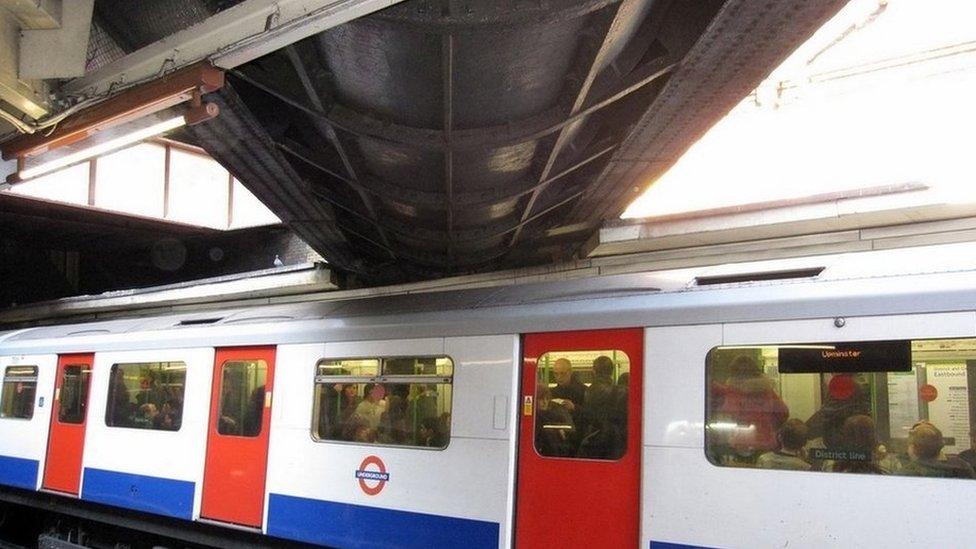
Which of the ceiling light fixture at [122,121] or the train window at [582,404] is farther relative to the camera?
the train window at [582,404]

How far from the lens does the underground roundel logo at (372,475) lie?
543cm

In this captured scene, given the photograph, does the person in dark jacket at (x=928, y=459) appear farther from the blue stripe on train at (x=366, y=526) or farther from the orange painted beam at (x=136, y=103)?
the orange painted beam at (x=136, y=103)

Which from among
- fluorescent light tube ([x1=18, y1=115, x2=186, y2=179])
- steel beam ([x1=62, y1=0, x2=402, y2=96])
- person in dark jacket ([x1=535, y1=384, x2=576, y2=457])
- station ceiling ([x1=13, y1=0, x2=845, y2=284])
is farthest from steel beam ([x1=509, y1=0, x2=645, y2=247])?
fluorescent light tube ([x1=18, y1=115, x2=186, y2=179])

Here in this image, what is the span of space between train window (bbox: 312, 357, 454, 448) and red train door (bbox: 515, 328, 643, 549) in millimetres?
716

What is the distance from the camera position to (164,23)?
4.27 m

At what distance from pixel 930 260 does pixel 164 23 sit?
448 centimetres

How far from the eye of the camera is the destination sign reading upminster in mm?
3680

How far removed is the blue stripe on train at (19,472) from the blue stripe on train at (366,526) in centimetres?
423

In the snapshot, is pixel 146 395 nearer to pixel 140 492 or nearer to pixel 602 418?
pixel 140 492

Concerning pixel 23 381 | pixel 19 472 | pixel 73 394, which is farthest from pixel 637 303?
pixel 23 381

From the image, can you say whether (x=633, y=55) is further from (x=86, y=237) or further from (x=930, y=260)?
(x=86, y=237)

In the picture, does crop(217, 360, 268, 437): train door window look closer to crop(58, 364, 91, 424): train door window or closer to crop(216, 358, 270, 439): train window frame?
crop(216, 358, 270, 439): train window frame

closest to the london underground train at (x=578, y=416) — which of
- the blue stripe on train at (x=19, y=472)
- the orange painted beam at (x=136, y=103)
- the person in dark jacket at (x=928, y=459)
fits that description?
the person in dark jacket at (x=928, y=459)

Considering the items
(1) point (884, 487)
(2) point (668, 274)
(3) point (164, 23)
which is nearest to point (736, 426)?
(1) point (884, 487)
